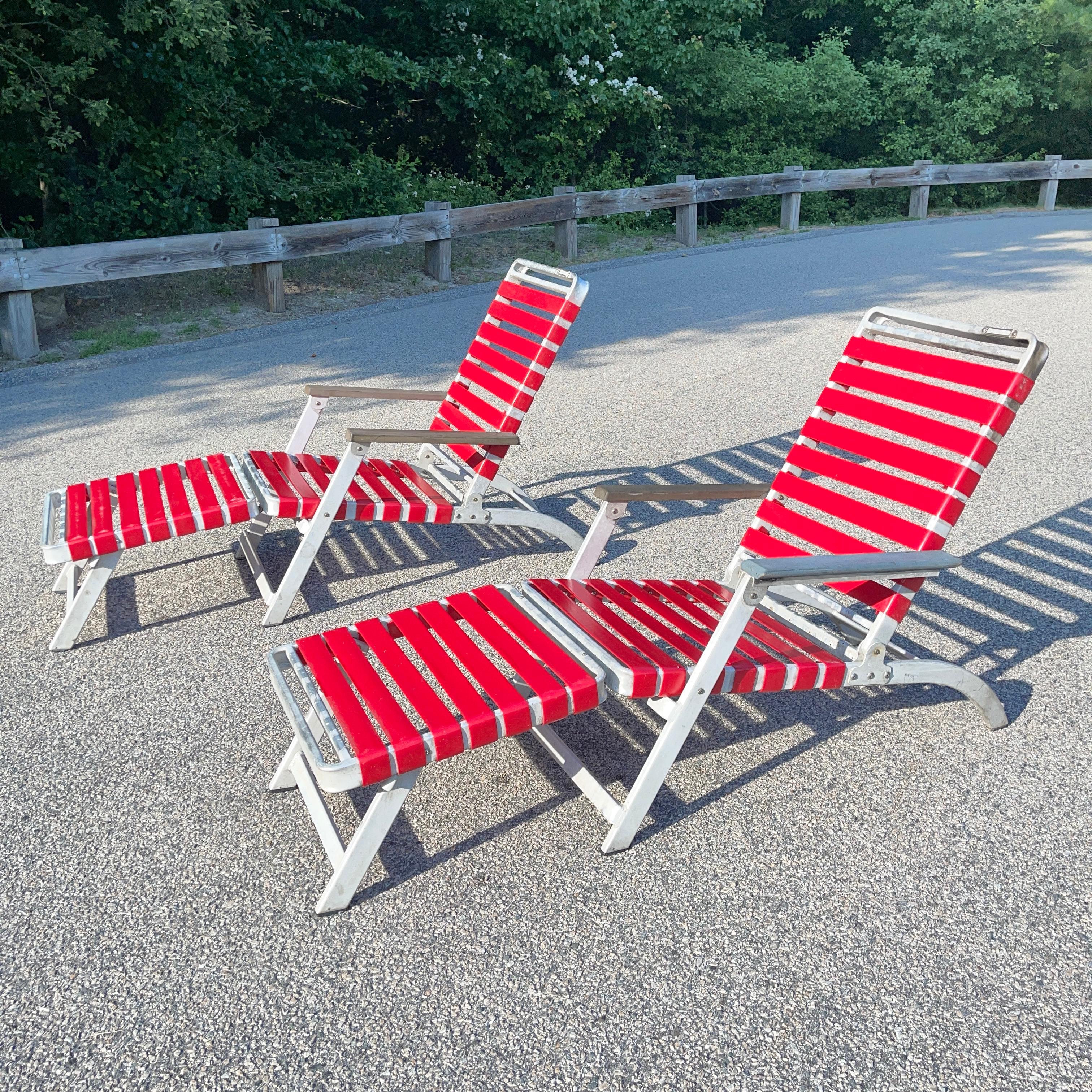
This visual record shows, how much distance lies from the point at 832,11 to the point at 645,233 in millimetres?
10694

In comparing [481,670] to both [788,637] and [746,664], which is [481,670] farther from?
[788,637]

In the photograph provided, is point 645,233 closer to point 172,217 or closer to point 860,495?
point 172,217

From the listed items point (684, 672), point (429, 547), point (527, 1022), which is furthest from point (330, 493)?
point (527, 1022)

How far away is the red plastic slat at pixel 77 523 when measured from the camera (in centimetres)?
385

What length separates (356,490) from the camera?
14.5ft

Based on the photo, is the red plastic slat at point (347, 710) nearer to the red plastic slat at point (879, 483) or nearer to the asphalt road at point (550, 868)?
the asphalt road at point (550, 868)

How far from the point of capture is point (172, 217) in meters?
11.6

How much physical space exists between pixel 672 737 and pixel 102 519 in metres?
2.33

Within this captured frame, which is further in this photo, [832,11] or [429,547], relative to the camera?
[832,11]

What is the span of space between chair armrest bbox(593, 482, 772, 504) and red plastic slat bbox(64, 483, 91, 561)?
1.79 meters

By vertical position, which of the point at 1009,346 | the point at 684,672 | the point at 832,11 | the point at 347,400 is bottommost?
the point at 347,400

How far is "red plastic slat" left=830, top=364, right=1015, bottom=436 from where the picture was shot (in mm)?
3303

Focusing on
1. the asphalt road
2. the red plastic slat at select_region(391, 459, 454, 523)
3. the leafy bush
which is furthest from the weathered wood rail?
the red plastic slat at select_region(391, 459, 454, 523)

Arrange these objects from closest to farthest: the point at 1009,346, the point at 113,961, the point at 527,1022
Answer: the point at 527,1022
the point at 113,961
the point at 1009,346
